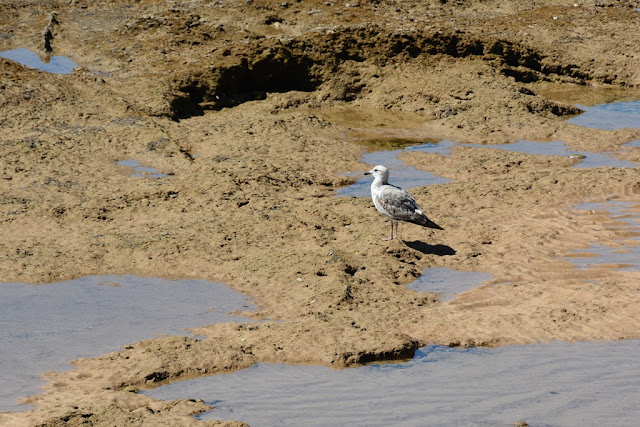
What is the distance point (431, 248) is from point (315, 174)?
3.32 meters

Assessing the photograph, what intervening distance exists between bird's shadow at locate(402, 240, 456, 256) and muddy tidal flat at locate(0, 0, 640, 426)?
0.11ft

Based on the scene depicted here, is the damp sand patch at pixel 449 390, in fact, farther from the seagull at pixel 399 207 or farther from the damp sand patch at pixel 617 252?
the seagull at pixel 399 207

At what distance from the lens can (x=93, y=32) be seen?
2020 cm

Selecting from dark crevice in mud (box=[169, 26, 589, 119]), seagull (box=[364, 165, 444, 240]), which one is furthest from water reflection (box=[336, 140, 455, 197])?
dark crevice in mud (box=[169, 26, 589, 119])

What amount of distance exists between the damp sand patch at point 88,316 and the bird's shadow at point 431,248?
2.32 meters

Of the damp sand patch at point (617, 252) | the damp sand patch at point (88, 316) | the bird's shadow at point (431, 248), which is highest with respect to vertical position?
the damp sand patch at point (617, 252)

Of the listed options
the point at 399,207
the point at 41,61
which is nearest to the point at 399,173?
the point at 399,207

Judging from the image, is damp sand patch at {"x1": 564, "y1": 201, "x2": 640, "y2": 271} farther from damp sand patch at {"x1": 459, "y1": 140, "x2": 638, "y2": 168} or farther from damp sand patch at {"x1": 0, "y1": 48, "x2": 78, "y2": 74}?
damp sand patch at {"x1": 0, "y1": 48, "x2": 78, "y2": 74}

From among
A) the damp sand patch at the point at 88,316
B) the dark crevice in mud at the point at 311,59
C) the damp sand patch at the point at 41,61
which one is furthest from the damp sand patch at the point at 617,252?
the damp sand patch at the point at 41,61

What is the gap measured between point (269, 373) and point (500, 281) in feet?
10.4

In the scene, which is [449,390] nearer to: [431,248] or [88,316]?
[431,248]

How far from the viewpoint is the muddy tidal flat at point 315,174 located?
25.5ft

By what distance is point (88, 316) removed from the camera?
859cm

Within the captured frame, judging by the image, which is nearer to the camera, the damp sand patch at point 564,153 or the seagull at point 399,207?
the seagull at point 399,207
